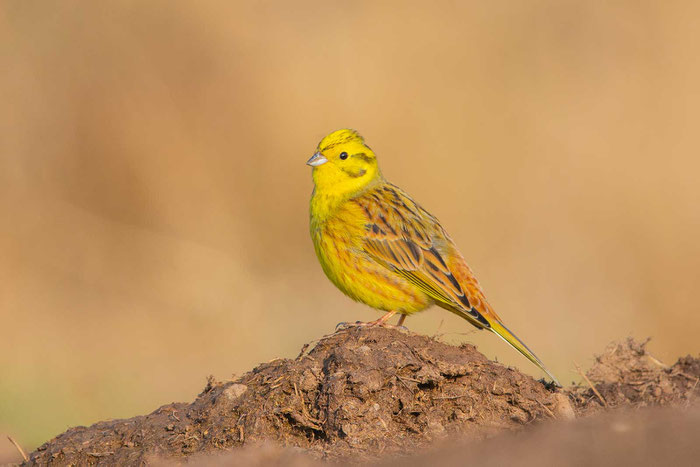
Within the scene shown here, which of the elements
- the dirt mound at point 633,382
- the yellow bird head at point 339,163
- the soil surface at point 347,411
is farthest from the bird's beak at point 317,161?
the dirt mound at point 633,382

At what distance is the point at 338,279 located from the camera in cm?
759

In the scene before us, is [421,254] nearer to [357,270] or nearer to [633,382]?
[357,270]

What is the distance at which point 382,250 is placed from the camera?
7555 millimetres

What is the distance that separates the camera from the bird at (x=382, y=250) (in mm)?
7430

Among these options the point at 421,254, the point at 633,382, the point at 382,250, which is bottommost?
the point at 633,382

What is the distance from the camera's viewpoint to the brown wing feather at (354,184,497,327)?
7387mm

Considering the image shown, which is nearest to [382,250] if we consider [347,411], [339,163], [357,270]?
[357,270]

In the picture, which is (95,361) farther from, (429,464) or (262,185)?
(429,464)

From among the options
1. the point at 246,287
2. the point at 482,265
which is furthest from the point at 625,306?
the point at 246,287

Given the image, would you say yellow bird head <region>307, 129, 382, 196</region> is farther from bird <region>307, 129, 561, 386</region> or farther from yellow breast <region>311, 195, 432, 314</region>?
yellow breast <region>311, 195, 432, 314</region>

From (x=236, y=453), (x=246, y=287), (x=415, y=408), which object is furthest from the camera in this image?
(x=246, y=287)

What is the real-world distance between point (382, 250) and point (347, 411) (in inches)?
82.8

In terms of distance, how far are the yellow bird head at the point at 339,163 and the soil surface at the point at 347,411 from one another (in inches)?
72.1

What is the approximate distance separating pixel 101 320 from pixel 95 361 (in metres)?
0.88
